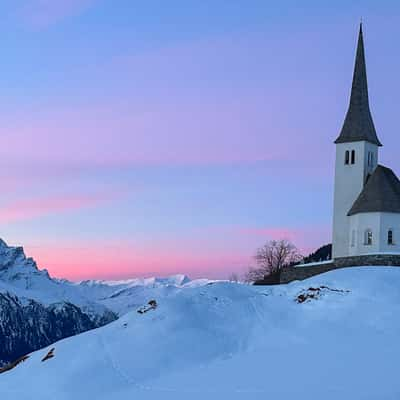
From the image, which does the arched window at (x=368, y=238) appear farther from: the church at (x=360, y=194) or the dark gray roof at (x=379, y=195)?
the dark gray roof at (x=379, y=195)

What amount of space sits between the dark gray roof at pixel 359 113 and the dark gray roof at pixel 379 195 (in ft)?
12.2

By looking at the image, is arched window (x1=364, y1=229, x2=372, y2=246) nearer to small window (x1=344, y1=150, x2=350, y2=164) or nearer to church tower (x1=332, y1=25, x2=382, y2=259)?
church tower (x1=332, y1=25, x2=382, y2=259)

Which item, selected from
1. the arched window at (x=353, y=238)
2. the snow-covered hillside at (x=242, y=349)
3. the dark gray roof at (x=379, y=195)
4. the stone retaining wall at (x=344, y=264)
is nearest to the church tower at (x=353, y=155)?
the arched window at (x=353, y=238)

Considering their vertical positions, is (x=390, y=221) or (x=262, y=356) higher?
(x=390, y=221)

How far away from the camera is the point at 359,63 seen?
201 ft

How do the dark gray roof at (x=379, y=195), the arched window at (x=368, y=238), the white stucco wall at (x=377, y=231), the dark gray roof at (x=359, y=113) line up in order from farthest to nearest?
1. the dark gray roof at (x=359, y=113)
2. the arched window at (x=368, y=238)
3. the dark gray roof at (x=379, y=195)
4. the white stucco wall at (x=377, y=231)

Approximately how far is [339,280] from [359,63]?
1406 inches

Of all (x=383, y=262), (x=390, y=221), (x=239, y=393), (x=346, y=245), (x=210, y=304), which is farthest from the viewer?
(x=346, y=245)

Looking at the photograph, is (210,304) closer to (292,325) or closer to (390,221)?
(292,325)

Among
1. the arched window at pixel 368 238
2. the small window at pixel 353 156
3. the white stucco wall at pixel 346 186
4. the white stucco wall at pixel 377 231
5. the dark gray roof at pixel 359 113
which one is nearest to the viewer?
the white stucco wall at pixel 377 231

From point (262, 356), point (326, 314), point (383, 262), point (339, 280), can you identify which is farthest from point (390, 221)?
point (262, 356)

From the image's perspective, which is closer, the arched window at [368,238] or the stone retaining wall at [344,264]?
the stone retaining wall at [344,264]

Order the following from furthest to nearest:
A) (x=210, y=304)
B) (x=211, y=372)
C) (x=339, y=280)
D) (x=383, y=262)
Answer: (x=383, y=262) → (x=339, y=280) → (x=210, y=304) → (x=211, y=372)

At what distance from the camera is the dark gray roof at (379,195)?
54.7 metres
